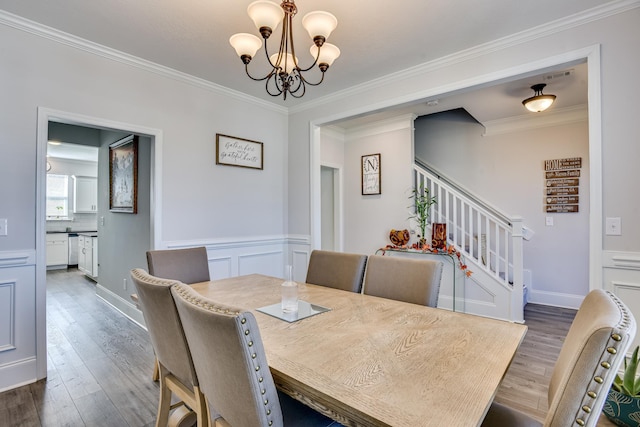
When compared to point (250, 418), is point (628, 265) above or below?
above

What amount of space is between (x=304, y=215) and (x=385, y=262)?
2.00 metres

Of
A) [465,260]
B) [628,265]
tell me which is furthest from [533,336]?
[628,265]

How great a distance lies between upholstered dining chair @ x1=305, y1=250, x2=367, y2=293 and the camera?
2153mm

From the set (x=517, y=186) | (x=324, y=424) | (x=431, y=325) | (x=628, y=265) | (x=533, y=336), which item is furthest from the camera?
(x=517, y=186)

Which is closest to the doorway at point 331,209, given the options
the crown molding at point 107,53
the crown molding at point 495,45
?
the crown molding at point 495,45

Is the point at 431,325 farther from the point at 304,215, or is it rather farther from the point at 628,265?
the point at 304,215

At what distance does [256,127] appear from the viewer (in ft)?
12.4

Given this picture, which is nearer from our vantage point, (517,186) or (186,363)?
(186,363)

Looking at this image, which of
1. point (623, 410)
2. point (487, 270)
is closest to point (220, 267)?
point (487, 270)

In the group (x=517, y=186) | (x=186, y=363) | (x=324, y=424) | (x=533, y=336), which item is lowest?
(x=533, y=336)

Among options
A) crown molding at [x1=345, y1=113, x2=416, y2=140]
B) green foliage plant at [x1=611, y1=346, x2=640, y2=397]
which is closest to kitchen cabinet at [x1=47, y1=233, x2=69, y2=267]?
crown molding at [x1=345, y1=113, x2=416, y2=140]

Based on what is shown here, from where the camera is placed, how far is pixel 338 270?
2250 millimetres

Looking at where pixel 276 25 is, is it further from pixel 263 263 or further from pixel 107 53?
pixel 263 263

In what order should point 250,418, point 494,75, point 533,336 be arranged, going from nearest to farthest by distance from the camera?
point 250,418
point 494,75
point 533,336
